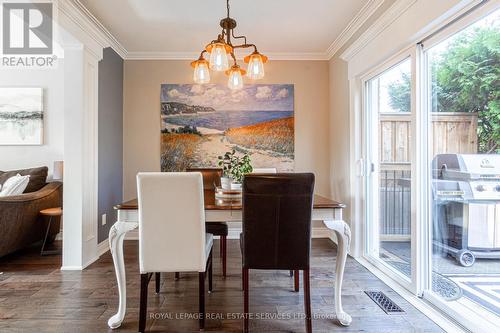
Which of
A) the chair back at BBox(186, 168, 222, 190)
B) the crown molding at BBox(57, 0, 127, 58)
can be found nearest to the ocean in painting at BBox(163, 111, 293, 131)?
the chair back at BBox(186, 168, 222, 190)

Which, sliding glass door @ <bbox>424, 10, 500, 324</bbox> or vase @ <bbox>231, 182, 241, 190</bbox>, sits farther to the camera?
vase @ <bbox>231, 182, 241, 190</bbox>

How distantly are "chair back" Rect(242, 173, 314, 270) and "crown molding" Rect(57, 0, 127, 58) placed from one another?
232cm

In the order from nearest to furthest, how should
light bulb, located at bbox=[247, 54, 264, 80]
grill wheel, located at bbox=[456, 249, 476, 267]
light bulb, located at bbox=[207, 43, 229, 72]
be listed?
grill wheel, located at bbox=[456, 249, 476, 267]
light bulb, located at bbox=[207, 43, 229, 72]
light bulb, located at bbox=[247, 54, 264, 80]

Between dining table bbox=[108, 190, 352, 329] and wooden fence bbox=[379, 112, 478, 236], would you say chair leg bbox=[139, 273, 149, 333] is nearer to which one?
dining table bbox=[108, 190, 352, 329]

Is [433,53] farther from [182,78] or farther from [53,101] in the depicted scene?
[53,101]

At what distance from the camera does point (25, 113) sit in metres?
3.63

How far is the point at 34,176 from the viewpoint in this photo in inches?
131

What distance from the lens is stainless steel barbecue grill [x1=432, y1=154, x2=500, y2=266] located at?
5.36 feet

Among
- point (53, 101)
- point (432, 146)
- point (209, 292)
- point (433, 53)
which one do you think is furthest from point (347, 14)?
point (53, 101)

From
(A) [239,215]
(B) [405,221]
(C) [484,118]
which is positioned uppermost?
(C) [484,118]

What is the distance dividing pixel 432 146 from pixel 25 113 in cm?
463

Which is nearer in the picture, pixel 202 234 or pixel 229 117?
pixel 202 234

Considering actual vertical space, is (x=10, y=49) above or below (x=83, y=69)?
above

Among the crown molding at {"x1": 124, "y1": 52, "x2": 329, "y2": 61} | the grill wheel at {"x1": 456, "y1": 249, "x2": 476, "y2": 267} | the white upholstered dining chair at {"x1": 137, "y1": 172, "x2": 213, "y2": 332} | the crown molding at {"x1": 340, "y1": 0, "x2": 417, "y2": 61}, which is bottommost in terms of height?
the grill wheel at {"x1": 456, "y1": 249, "x2": 476, "y2": 267}
